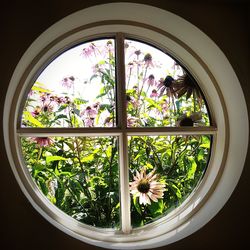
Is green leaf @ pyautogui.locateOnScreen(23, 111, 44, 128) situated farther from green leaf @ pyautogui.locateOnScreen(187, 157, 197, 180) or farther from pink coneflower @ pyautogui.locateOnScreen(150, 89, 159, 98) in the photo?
green leaf @ pyautogui.locateOnScreen(187, 157, 197, 180)

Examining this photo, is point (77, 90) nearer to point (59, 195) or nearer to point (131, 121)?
point (131, 121)

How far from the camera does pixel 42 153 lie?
1.41m

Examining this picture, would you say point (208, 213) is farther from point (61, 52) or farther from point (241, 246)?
point (61, 52)

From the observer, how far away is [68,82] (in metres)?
1.50

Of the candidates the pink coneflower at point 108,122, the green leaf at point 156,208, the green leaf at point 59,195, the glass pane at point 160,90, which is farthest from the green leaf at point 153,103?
the green leaf at point 59,195

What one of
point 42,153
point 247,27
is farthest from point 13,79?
point 247,27

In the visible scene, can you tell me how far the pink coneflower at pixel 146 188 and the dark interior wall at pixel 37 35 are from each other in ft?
1.10

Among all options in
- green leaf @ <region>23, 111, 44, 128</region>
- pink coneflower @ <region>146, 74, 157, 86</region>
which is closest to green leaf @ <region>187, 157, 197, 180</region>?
pink coneflower @ <region>146, 74, 157, 86</region>

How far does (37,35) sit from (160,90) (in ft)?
2.30

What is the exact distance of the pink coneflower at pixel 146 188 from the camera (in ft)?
4.79

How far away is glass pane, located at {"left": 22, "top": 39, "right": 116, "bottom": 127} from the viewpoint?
1.45 meters

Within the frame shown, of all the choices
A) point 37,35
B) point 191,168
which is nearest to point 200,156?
point 191,168

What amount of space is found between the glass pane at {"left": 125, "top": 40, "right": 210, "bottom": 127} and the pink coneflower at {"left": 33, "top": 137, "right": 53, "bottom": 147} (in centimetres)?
44

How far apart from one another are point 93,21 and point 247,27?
0.68 metres
